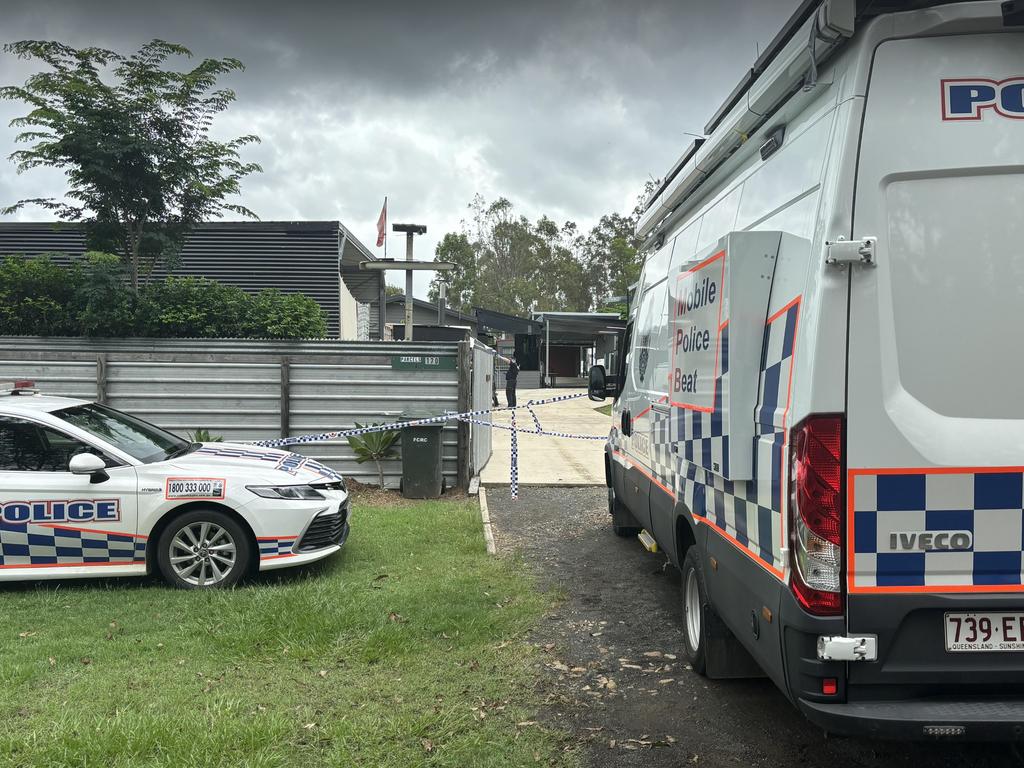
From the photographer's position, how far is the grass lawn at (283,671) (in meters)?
3.51

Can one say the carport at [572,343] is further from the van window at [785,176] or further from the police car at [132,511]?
the van window at [785,176]

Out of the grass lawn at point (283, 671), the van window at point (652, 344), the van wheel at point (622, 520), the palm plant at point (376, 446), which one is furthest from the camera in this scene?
the palm plant at point (376, 446)

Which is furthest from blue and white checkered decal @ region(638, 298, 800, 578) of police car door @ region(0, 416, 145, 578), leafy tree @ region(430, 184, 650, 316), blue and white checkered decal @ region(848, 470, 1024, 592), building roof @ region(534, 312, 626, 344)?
leafy tree @ region(430, 184, 650, 316)

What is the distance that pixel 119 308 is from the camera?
10562mm

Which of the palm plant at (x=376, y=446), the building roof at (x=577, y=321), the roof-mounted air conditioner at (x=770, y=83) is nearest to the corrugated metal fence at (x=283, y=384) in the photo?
the palm plant at (x=376, y=446)

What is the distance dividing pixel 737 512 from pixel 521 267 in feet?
205

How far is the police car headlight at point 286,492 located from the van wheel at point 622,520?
2924 millimetres

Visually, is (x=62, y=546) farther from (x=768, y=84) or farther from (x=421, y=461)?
(x=768, y=84)

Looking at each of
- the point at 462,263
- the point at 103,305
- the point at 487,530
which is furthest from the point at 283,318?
the point at 462,263

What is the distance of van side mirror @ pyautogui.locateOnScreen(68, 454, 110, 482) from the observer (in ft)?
18.7

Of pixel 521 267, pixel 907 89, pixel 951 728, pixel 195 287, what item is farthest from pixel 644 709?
pixel 521 267

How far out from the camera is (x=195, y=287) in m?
11.3

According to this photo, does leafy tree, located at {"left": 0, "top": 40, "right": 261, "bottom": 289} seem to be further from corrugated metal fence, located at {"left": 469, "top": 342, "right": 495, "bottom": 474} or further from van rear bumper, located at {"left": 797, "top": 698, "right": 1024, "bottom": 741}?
van rear bumper, located at {"left": 797, "top": 698, "right": 1024, "bottom": 741}

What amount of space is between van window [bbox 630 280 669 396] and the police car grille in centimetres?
263
